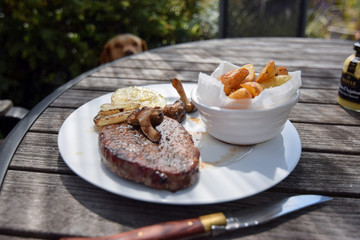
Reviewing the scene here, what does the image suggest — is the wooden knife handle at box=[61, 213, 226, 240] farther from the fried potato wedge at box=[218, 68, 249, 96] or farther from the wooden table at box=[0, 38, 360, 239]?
the fried potato wedge at box=[218, 68, 249, 96]

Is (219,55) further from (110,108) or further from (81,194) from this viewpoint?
(81,194)

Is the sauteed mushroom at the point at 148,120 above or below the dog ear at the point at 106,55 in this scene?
above

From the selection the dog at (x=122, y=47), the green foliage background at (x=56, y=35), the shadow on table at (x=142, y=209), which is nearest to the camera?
the shadow on table at (x=142, y=209)

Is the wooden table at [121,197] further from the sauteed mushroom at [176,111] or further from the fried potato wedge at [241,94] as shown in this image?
the sauteed mushroom at [176,111]

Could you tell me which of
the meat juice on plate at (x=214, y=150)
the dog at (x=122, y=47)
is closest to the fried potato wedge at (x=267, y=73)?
the meat juice on plate at (x=214, y=150)

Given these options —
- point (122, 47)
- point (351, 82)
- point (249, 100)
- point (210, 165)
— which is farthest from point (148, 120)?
point (122, 47)
